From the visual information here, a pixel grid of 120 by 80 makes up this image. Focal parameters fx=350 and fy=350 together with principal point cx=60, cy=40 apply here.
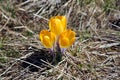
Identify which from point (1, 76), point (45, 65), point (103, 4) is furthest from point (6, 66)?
point (103, 4)

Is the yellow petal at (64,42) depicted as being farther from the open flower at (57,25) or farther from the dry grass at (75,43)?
the dry grass at (75,43)

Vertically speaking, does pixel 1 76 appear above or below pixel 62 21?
below

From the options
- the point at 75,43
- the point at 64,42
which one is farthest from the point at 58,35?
the point at 75,43

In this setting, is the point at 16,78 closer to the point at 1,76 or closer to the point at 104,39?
the point at 1,76

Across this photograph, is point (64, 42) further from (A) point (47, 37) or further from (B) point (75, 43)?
(B) point (75, 43)

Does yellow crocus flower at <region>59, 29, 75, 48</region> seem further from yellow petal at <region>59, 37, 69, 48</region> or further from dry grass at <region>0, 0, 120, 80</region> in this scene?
dry grass at <region>0, 0, 120, 80</region>

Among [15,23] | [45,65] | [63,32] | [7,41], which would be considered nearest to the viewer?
[63,32]
